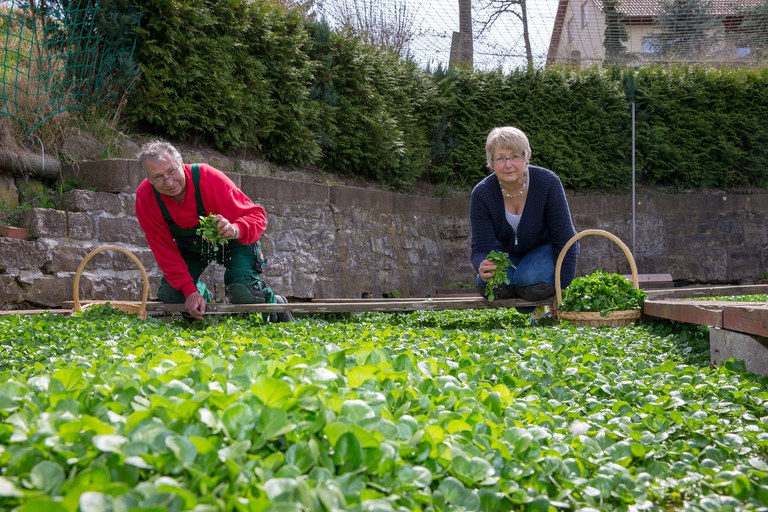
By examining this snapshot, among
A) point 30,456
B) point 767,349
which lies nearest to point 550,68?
point 767,349

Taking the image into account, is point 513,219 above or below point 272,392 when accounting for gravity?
above

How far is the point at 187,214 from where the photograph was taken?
14.7 ft

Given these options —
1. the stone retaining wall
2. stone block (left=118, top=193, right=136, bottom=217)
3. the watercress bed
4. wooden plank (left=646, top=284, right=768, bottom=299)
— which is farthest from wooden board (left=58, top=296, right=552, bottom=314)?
the watercress bed

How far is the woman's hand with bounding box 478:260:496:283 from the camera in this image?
434 cm

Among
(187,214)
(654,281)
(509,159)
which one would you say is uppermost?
(509,159)

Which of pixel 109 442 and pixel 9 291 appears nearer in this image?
pixel 109 442

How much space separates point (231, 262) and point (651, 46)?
982 cm

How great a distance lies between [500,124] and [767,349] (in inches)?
325

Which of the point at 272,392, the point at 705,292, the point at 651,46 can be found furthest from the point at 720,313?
the point at 651,46

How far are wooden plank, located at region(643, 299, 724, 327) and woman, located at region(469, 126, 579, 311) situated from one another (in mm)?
687

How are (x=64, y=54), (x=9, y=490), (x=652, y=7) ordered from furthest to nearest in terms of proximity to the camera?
(x=652, y=7)
(x=64, y=54)
(x=9, y=490)

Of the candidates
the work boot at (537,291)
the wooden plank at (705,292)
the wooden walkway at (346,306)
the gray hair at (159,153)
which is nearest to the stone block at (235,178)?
the wooden walkway at (346,306)

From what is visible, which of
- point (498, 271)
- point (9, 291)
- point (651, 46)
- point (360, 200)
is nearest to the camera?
point (498, 271)

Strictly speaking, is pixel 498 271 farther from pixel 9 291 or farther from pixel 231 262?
pixel 9 291
